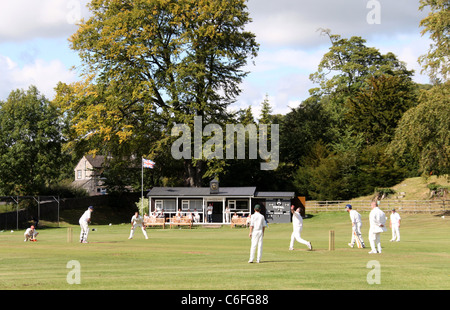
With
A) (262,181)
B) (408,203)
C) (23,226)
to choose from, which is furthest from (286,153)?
(23,226)

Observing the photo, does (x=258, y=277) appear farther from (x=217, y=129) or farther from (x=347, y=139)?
(x=347, y=139)

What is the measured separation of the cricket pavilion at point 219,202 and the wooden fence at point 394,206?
7.51 m

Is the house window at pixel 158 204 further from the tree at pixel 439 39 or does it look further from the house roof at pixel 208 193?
the tree at pixel 439 39

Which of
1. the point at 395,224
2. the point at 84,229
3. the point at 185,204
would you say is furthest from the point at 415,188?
the point at 84,229

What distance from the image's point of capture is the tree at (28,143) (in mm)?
57438

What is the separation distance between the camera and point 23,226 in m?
54.3

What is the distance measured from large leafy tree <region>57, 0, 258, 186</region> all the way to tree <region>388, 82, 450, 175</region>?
Answer: 18.5 m

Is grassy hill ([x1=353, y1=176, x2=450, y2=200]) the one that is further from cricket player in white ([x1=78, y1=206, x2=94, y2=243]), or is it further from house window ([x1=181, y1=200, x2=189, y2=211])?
cricket player in white ([x1=78, y1=206, x2=94, y2=243])

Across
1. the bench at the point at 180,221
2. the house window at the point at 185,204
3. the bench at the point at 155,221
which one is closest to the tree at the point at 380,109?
the house window at the point at 185,204

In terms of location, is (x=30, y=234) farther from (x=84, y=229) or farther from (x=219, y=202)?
(x=219, y=202)

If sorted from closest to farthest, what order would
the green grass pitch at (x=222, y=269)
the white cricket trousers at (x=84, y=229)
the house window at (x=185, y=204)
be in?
the green grass pitch at (x=222, y=269), the white cricket trousers at (x=84, y=229), the house window at (x=185, y=204)

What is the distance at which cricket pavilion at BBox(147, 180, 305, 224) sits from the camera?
56.7m

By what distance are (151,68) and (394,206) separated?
28.0 metres

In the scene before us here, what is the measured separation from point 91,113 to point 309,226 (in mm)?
22692
